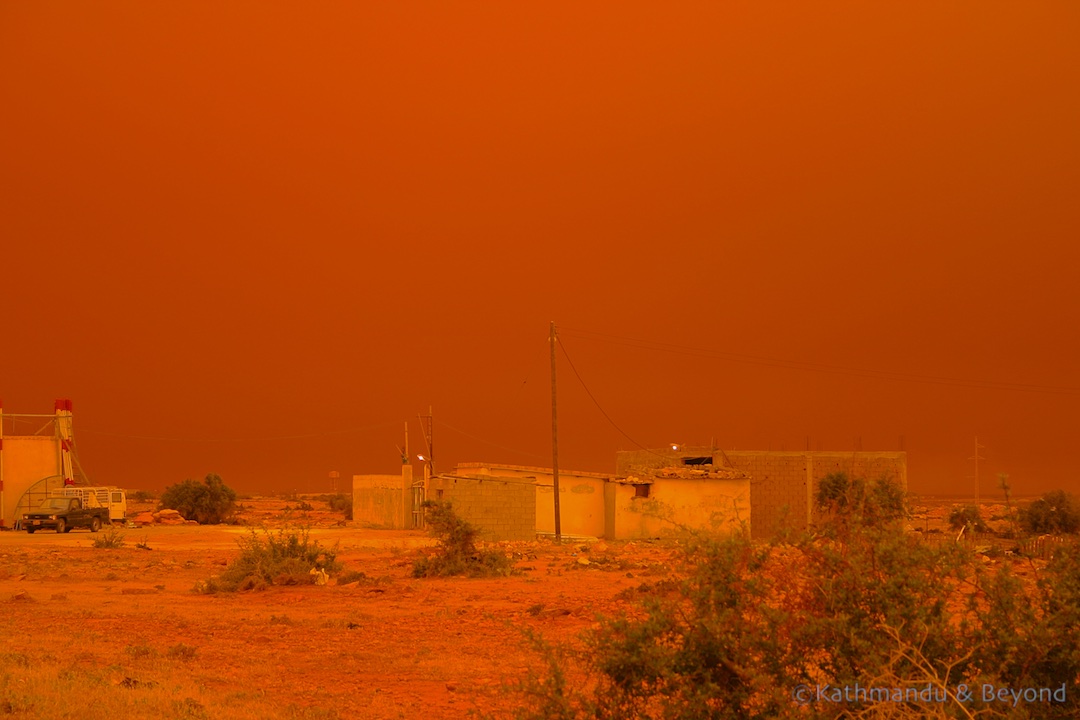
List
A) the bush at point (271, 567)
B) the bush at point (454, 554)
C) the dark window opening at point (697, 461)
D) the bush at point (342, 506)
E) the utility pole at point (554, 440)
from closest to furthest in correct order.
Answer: the bush at point (271, 567), the bush at point (454, 554), the utility pole at point (554, 440), the dark window opening at point (697, 461), the bush at point (342, 506)

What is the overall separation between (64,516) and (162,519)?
17.2 metres

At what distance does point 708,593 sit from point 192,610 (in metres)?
16.1

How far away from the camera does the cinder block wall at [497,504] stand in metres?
45.4

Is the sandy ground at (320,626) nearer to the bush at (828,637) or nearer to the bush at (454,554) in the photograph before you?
the bush at (454,554)

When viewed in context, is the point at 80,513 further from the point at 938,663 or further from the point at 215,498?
the point at 938,663

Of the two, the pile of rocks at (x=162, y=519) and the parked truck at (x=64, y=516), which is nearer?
the parked truck at (x=64, y=516)

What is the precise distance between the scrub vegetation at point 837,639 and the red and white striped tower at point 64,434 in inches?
2254

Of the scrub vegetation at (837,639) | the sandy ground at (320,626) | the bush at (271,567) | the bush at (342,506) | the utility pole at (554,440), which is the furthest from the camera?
the bush at (342,506)

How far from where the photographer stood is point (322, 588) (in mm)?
24609

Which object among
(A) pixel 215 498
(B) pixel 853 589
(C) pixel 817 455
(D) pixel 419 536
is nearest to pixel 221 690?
(B) pixel 853 589

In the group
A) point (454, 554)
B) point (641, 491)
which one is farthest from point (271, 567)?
point (641, 491)

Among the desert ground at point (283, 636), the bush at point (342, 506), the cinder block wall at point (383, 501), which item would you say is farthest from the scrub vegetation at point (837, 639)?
the bush at point (342, 506)

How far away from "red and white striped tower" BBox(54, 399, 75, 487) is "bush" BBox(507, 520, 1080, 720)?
2259 inches

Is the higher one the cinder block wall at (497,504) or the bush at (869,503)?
the bush at (869,503)
